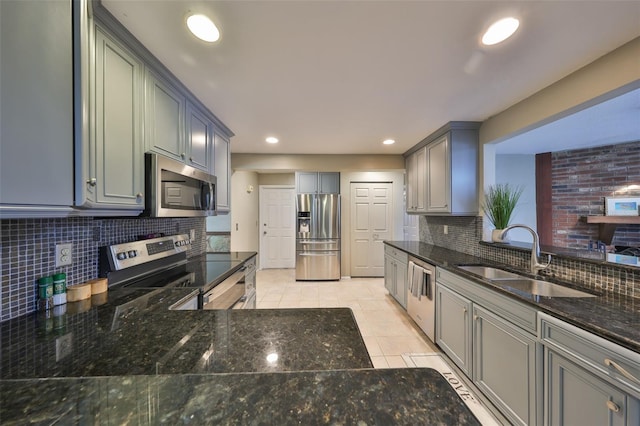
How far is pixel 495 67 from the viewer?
1.58 metres

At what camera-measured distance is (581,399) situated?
107 cm

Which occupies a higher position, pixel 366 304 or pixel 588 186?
pixel 588 186

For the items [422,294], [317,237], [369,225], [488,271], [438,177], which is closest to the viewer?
[488,271]

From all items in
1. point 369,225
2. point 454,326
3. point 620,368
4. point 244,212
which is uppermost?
point 244,212

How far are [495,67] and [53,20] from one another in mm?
2277

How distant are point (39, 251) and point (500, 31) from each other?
2559mm

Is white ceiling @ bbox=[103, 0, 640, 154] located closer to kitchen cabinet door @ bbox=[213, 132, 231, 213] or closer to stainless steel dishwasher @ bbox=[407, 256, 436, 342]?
kitchen cabinet door @ bbox=[213, 132, 231, 213]

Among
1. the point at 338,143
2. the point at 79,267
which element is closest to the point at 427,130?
the point at 338,143

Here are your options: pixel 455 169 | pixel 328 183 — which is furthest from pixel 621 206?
pixel 328 183

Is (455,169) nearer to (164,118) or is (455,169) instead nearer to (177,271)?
(164,118)

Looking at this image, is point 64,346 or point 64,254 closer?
point 64,346

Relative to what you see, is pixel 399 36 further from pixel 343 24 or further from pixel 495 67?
pixel 495 67

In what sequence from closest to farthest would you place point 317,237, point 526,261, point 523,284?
point 523,284 → point 526,261 → point 317,237

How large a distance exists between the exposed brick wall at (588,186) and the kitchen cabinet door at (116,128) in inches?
204
